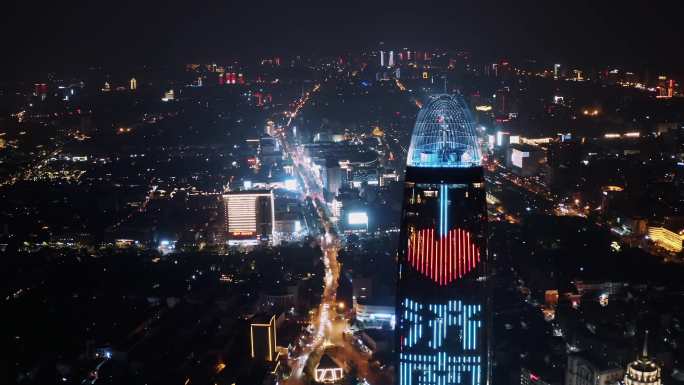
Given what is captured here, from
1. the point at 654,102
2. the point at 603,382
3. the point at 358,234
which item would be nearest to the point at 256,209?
the point at 358,234

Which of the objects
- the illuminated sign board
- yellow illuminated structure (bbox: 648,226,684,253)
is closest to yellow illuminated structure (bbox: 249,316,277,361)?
the illuminated sign board

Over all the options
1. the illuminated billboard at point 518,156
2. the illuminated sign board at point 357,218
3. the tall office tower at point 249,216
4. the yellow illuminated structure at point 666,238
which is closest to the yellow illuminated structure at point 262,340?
the tall office tower at point 249,216

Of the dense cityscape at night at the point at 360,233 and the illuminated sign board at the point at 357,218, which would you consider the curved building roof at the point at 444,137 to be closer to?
the dense cityscape at night at the point at 360,233

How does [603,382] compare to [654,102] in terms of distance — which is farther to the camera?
[654,102]

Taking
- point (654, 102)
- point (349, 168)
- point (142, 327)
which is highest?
point (654, 102)

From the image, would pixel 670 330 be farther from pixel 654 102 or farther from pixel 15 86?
pixel 15 86

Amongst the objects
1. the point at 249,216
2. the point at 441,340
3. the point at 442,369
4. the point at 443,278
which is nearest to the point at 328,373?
the point at 442,369

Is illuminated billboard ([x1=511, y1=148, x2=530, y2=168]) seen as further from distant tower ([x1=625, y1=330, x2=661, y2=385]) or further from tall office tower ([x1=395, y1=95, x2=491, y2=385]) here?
tall office tower ([x1=395, y1=95, x2=491, y2=385])
